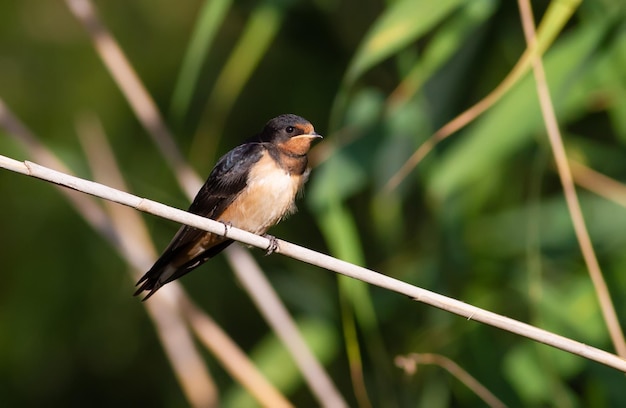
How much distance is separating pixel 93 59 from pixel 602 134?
2.18 meters

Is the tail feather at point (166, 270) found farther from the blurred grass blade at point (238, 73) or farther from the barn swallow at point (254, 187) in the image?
the blurred grass blade at point (238, 73)

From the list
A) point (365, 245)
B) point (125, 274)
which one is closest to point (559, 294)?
point (365, 245)

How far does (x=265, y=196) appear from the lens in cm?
264

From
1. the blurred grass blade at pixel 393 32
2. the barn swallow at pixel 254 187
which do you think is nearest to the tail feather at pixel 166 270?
the barn swallow at pixel 254 187

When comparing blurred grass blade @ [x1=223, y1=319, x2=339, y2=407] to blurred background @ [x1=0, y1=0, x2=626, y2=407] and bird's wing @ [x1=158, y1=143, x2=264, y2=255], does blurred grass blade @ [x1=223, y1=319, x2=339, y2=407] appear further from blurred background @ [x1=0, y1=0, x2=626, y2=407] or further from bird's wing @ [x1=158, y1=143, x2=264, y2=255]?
bird's wing @ [x1=158, y1=143, x2=264, y2=255]

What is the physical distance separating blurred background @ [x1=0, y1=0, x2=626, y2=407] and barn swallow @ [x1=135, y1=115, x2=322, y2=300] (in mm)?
89

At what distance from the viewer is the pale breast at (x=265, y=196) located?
8.64 feet

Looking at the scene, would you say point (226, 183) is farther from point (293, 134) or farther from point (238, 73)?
point (238, 73)

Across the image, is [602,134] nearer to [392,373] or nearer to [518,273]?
[518,273]

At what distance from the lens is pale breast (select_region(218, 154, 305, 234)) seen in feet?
8.64

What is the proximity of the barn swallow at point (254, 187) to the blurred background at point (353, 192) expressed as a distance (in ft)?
0.29

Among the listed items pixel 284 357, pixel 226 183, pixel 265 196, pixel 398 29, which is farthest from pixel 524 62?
pixel 284 357

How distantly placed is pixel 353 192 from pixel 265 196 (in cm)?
63

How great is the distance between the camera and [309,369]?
263 cm
